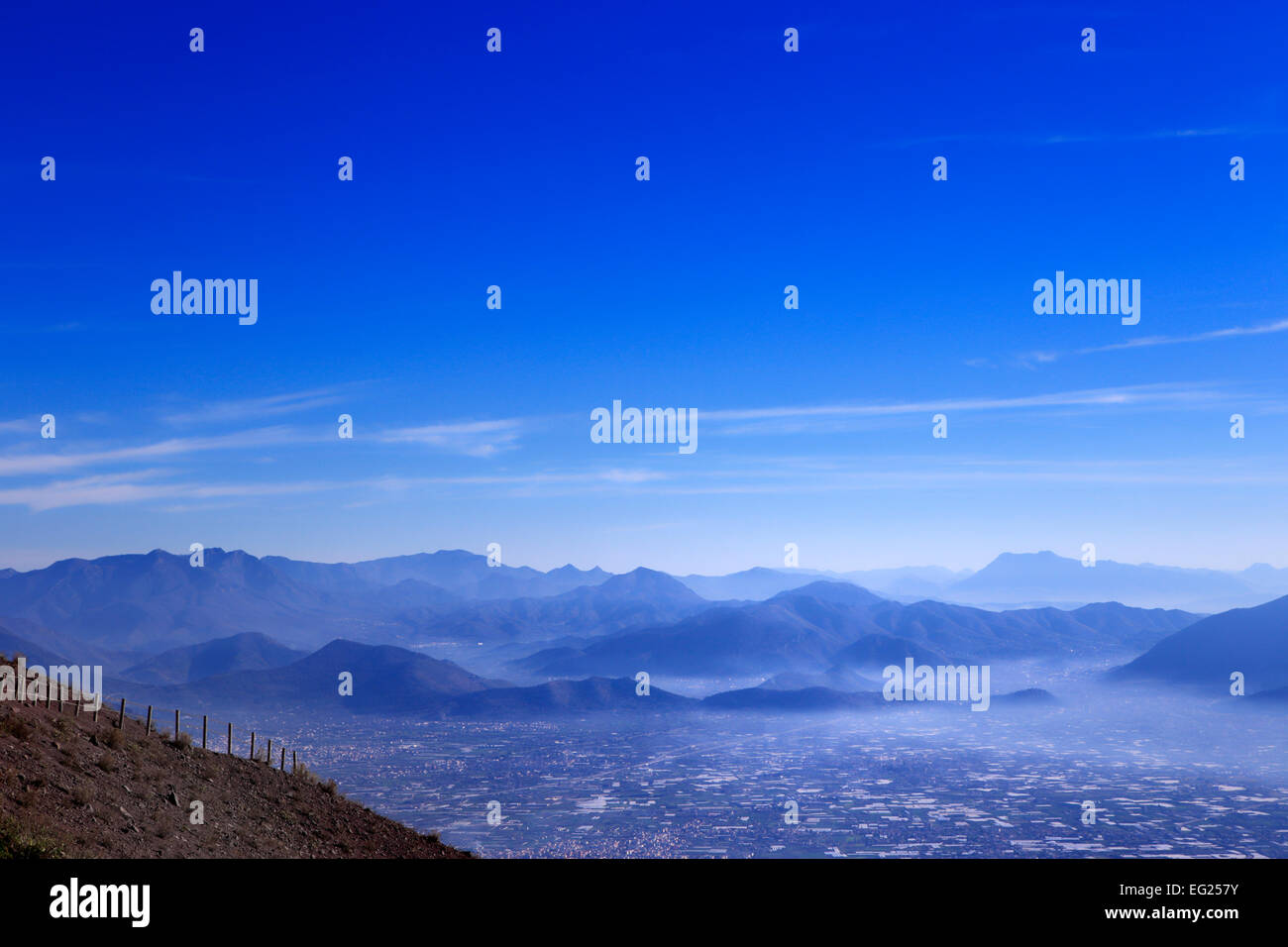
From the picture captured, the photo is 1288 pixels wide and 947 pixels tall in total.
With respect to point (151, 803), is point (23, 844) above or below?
above

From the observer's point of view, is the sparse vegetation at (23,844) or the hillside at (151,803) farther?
the hillside at (151,803)

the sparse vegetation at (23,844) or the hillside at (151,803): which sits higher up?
the sparse vegetation at (23,844)

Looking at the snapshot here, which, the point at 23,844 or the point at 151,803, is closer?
the point at 23,844

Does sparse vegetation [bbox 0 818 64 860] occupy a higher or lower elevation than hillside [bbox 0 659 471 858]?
higher

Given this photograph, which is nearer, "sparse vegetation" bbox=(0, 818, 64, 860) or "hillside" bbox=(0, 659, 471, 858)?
"sparse vegetation" bbox=(0, 818, 64, 860)
